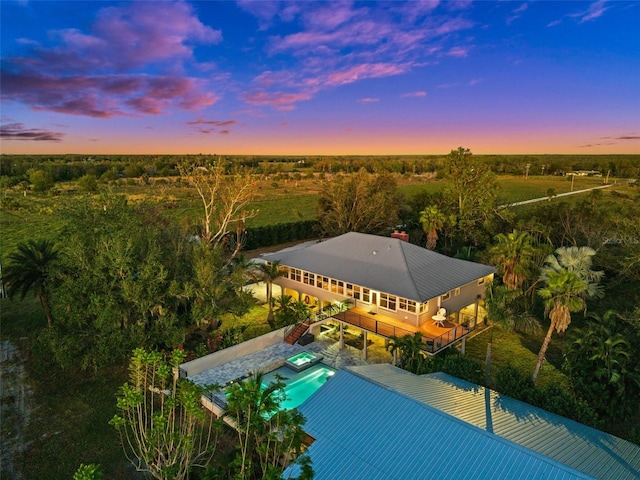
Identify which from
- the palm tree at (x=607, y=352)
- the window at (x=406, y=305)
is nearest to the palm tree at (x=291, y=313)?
the window at (x=406, y=305)

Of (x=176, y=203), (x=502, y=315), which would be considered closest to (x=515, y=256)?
(x=502, y=315)

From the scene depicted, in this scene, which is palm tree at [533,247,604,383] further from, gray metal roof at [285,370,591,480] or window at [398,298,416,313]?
gray metal roof at [285,370,591,480]

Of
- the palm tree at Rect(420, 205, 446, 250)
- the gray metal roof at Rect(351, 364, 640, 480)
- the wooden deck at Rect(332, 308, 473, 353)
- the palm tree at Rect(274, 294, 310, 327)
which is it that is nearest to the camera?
the gray metal roof at Rect(351, 364, 640, 480)

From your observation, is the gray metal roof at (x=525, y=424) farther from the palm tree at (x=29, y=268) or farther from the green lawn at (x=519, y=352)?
the palm tree at (x=29, y=268)

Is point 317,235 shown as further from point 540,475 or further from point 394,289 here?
point 540,475

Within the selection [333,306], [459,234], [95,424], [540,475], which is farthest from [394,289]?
[459,234]

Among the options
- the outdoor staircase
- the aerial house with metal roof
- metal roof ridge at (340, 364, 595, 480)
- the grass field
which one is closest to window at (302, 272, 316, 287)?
the aerial house with metal roof
